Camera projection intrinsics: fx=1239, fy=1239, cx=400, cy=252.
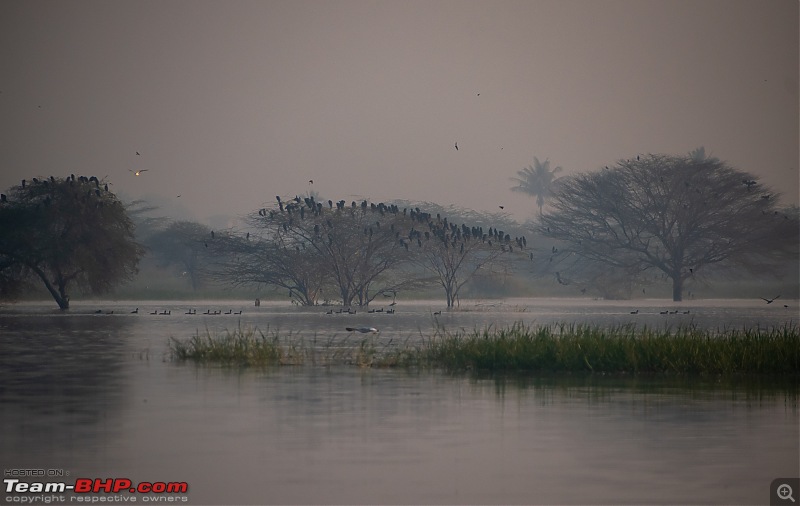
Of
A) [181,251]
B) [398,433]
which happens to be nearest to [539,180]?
[181,251]

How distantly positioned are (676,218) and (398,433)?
79012 millimetres

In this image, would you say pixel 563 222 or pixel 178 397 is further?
pixel 563 222

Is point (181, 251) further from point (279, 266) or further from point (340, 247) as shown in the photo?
point (340, 247)

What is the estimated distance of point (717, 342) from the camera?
27.3 meters

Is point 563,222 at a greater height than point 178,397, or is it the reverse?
point 563,222

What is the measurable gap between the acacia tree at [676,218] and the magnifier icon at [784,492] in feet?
252

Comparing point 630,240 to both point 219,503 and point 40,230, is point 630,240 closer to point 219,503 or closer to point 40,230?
point 40,230

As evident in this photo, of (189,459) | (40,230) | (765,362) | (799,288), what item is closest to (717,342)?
(765,362)

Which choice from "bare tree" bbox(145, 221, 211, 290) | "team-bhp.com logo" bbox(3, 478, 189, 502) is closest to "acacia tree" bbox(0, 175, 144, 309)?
"bare tree" bbox(145, 221, 211, 290)

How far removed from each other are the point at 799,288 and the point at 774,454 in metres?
107

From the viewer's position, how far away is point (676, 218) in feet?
309

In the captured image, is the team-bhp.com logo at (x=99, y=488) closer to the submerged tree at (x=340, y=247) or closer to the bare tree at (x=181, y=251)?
the submerged tree at (x=340, y=247)

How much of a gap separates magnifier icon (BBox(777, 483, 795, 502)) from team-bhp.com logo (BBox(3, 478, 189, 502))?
265 inches

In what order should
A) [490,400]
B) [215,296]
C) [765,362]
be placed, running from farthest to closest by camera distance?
[215,296] → [765,362] → [490,400]
